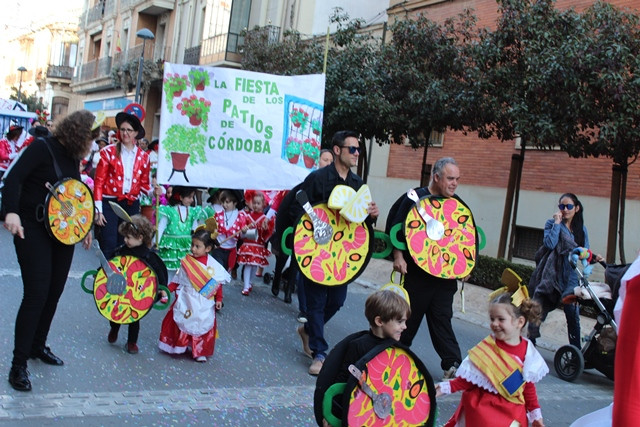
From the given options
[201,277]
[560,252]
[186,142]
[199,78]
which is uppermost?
[199,78]

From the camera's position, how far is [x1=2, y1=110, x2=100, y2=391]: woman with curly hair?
16.5ft

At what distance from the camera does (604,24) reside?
35.0 ft

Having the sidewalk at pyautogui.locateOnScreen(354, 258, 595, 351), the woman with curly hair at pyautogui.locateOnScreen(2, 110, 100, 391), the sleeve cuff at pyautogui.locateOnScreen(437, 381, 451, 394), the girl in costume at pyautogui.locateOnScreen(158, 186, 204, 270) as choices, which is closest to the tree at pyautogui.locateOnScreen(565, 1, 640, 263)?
the sidewalk at pyautogui.locateOnScreen(354, 258, 595, 351)

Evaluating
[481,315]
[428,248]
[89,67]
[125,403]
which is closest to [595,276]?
[481,315]

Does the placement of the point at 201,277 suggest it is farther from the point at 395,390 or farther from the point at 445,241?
the point at 395,390

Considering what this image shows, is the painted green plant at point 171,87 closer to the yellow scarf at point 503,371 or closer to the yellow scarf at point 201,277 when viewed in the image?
the yellow scarf at point 201,277

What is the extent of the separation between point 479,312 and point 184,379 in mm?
5996

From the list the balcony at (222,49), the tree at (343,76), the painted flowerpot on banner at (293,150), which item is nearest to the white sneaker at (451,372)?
the painted flowerpot on banner at (293,150)

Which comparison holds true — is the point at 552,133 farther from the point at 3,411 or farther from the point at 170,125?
the point at 3,411

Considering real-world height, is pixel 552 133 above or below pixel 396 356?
above

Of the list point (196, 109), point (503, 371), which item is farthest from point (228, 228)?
point (503, 371)

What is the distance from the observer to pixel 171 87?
8414 mm

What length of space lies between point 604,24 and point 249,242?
18.6 feet

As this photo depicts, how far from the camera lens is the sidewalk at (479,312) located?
378 inches
